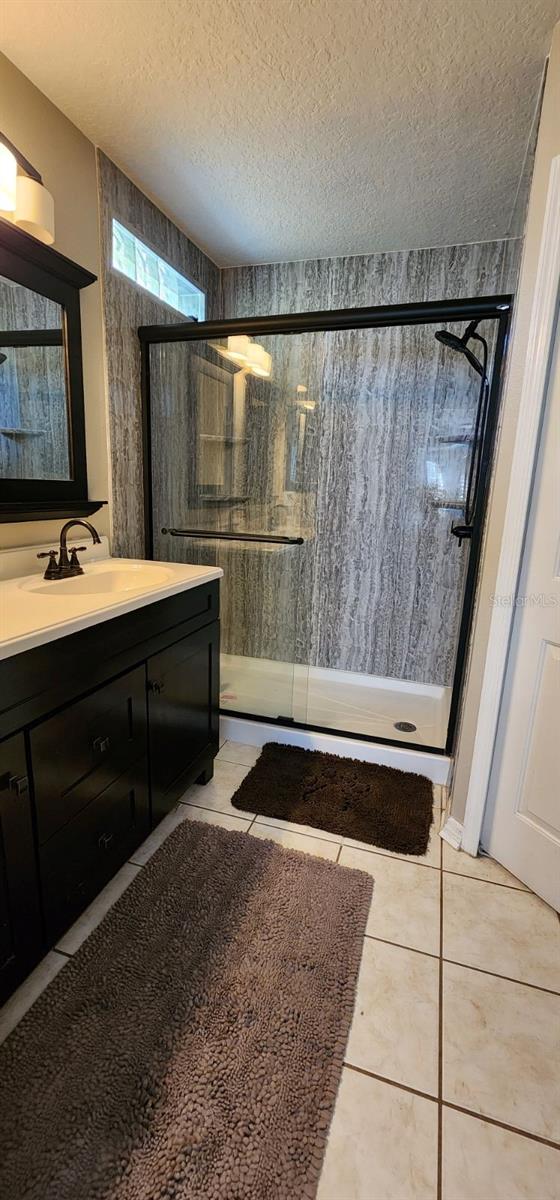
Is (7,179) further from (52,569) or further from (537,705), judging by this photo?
(537,705)

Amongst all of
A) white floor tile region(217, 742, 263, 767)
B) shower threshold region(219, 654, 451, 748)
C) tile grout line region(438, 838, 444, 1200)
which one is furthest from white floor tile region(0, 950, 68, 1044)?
shower threshold region(219, 654, 451, 748)

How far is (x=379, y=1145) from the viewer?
36.8 inches

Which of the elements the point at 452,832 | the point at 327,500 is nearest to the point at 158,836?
the point at 452,832

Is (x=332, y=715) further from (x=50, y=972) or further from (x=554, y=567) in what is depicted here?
(x=50, y=972)

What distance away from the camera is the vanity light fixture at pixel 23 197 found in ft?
4.66

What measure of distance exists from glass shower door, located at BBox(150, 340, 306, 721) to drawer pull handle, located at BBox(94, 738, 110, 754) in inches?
45.9

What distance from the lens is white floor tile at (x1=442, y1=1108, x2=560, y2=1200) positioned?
34.5 inches

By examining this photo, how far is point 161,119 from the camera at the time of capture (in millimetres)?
1663

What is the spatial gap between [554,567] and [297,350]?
1.51m

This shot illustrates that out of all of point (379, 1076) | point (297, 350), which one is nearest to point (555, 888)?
point (379, 1076)

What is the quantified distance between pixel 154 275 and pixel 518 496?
1920mm

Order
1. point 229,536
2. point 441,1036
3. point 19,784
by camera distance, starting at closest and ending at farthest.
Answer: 1. point 19,784
2. point 441,1036
3. point 229,536

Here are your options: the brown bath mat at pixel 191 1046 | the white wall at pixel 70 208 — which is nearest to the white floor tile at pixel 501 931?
the brown bath mat at pixel 191 1046

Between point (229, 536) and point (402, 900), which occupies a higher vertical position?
point (229, 536)
